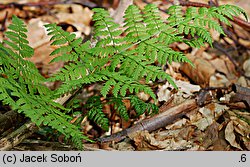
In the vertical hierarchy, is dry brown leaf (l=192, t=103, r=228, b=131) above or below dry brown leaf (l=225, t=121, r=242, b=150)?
above

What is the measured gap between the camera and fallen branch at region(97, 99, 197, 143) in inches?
122

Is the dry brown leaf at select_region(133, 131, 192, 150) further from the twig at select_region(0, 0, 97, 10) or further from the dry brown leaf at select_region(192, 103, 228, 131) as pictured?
the twig at select_region(0, 0, 97, 10)

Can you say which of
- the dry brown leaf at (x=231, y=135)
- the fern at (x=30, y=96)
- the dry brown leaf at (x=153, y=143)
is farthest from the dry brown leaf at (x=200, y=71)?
the fern at (x=30, y=96)

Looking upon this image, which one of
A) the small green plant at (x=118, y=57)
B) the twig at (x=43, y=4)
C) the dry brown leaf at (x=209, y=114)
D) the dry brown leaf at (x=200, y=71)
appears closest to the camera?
the small green plant at (x=118, y=57)

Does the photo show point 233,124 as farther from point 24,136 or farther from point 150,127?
point 24,136

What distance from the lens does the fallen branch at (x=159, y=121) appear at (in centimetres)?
309

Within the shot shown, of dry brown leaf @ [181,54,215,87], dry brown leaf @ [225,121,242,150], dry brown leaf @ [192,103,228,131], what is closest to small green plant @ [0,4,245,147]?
dry brown leaf @ [192,103,228,131]

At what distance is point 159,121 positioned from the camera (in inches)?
125

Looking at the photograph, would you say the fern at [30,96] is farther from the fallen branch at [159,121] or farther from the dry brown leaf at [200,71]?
the dry brown leaf at [200,71]

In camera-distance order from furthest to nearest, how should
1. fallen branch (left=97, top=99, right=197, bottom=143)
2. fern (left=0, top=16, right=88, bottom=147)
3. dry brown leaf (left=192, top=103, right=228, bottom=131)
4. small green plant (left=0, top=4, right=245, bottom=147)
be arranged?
1. dry brown leaf (left=192, top=103, right=228, bottom=131)
2. fallen branch (left=97, top=99, right=197, bottom=143)
3. small green plant (left=0, top=4, right=245, bottom=147)
4. fern (left=0, top=16, right=88, bottom=147)

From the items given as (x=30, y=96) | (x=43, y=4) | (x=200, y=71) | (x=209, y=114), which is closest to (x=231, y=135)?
(x=209, y=114)

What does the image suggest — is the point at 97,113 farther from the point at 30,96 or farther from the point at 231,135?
the point at 231,135

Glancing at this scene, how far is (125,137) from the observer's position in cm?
309
